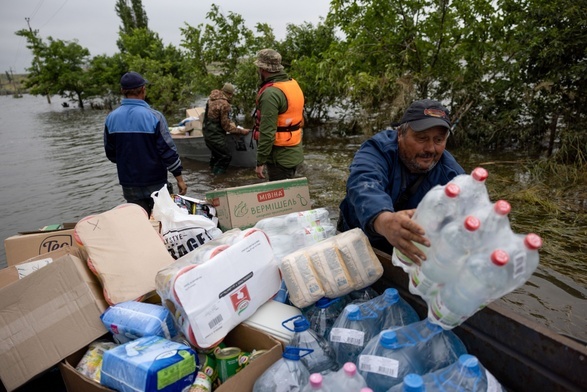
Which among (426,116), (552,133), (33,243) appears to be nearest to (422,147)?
(426,116)

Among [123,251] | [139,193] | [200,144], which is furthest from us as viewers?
[200,144]

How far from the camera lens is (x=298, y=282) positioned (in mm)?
1938

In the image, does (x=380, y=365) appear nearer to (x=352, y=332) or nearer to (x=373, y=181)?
(x=352, y=332)

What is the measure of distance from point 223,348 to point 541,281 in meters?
3.63

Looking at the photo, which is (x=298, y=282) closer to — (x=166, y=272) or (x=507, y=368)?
(x=166, y=272)

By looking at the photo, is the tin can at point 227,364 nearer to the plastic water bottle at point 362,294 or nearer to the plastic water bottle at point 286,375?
the plastic water bottle at point 286,375

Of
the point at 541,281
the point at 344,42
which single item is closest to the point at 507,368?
the point at 541,281

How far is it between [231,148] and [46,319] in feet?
22.1

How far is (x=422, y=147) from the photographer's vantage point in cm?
224

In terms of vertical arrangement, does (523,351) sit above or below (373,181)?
below

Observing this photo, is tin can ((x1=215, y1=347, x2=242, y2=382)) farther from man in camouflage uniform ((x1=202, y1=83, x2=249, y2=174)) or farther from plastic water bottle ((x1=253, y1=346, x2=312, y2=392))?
man in camouflage uniform ((x1=202, y1=83, x2=249, y2=174))

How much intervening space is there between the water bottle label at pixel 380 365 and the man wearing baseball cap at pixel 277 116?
10.5 feet

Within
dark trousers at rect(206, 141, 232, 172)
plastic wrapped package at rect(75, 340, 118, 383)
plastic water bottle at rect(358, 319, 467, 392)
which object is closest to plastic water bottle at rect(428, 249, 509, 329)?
plastic water bottle at rect(358, 319, 467, 392)

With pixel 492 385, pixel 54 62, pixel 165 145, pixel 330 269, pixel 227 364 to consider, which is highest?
pixel 54 62
